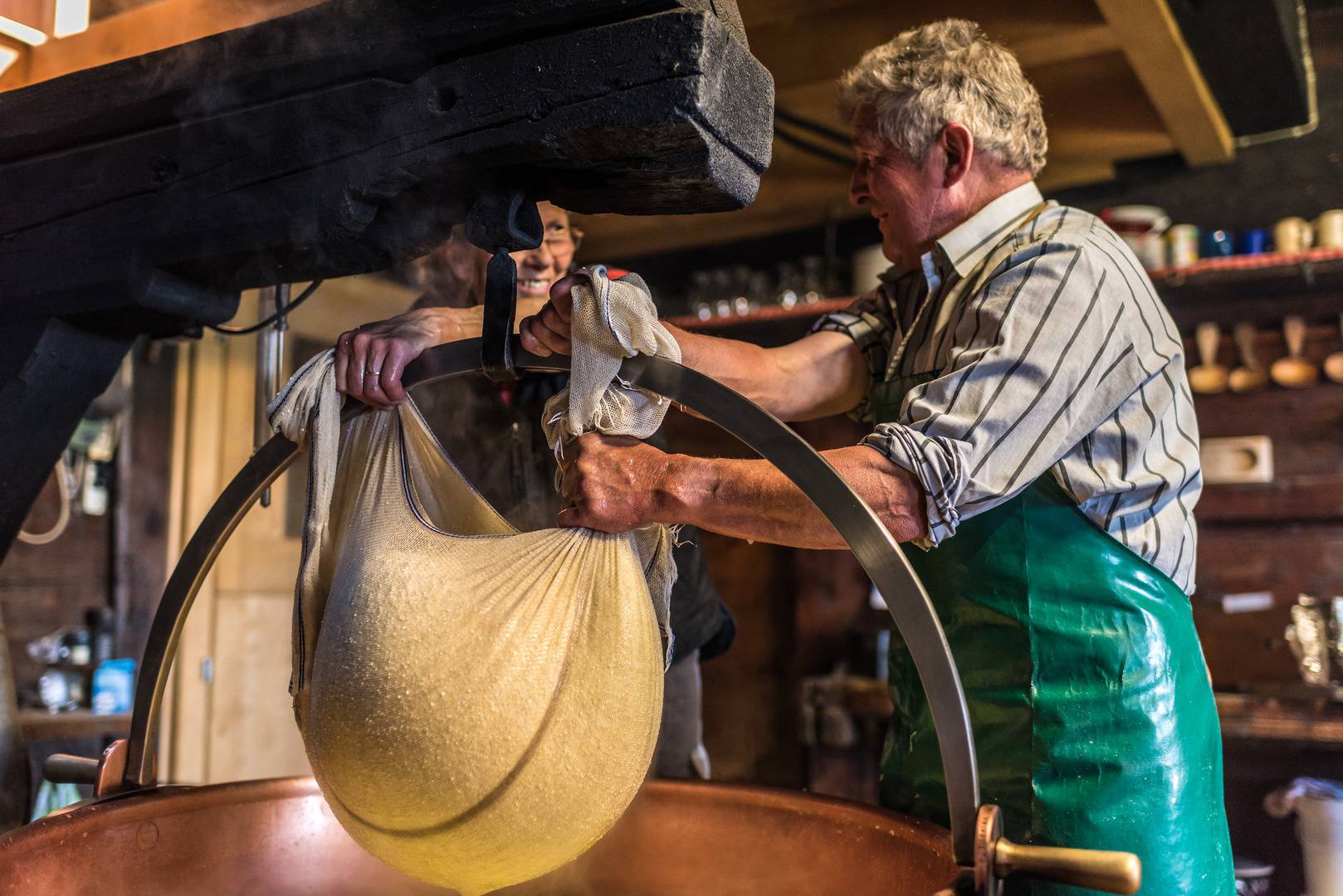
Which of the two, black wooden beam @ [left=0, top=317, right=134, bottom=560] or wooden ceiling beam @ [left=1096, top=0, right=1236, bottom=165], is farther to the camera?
wooden ceiling beam @ [left=1096, top=0, right=1236, bottom=165]

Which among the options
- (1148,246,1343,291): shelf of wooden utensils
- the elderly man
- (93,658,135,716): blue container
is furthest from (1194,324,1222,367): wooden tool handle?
(93,658,135,716): blue container

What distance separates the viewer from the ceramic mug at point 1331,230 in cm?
284

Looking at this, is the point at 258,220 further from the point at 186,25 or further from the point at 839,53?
the point at 839,53

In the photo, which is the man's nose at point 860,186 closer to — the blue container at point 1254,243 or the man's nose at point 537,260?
the man's nose at point 537,260

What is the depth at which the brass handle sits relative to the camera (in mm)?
641

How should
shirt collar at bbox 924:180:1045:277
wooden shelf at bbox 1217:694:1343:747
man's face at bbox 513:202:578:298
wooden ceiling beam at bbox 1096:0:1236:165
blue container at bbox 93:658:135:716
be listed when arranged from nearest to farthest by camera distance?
shirt collar at bbox 924:180:1045:277
man's face at bbox 513:202:578:298
wooden ceiling beam at bbox 1096:0:1236:165
wooden shelf at bbox 1217:694:1343:747
blue container at bbox 93:658:135:716

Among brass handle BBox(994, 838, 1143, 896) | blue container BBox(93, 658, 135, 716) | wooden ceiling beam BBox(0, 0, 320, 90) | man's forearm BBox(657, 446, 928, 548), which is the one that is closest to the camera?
brass handle BBox(994, 838, 1143, 896)

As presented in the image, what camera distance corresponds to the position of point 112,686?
2.78 meters

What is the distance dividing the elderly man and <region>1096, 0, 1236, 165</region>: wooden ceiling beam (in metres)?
1.27

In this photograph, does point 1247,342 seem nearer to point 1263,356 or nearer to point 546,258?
point 1263,356

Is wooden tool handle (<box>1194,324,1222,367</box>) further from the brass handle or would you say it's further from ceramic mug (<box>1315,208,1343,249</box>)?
the brass handle

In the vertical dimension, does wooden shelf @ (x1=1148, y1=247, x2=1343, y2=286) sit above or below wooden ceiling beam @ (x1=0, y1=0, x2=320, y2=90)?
above

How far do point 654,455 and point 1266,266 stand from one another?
2.60 m

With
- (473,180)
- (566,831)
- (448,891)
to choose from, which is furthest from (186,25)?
(448,891)
